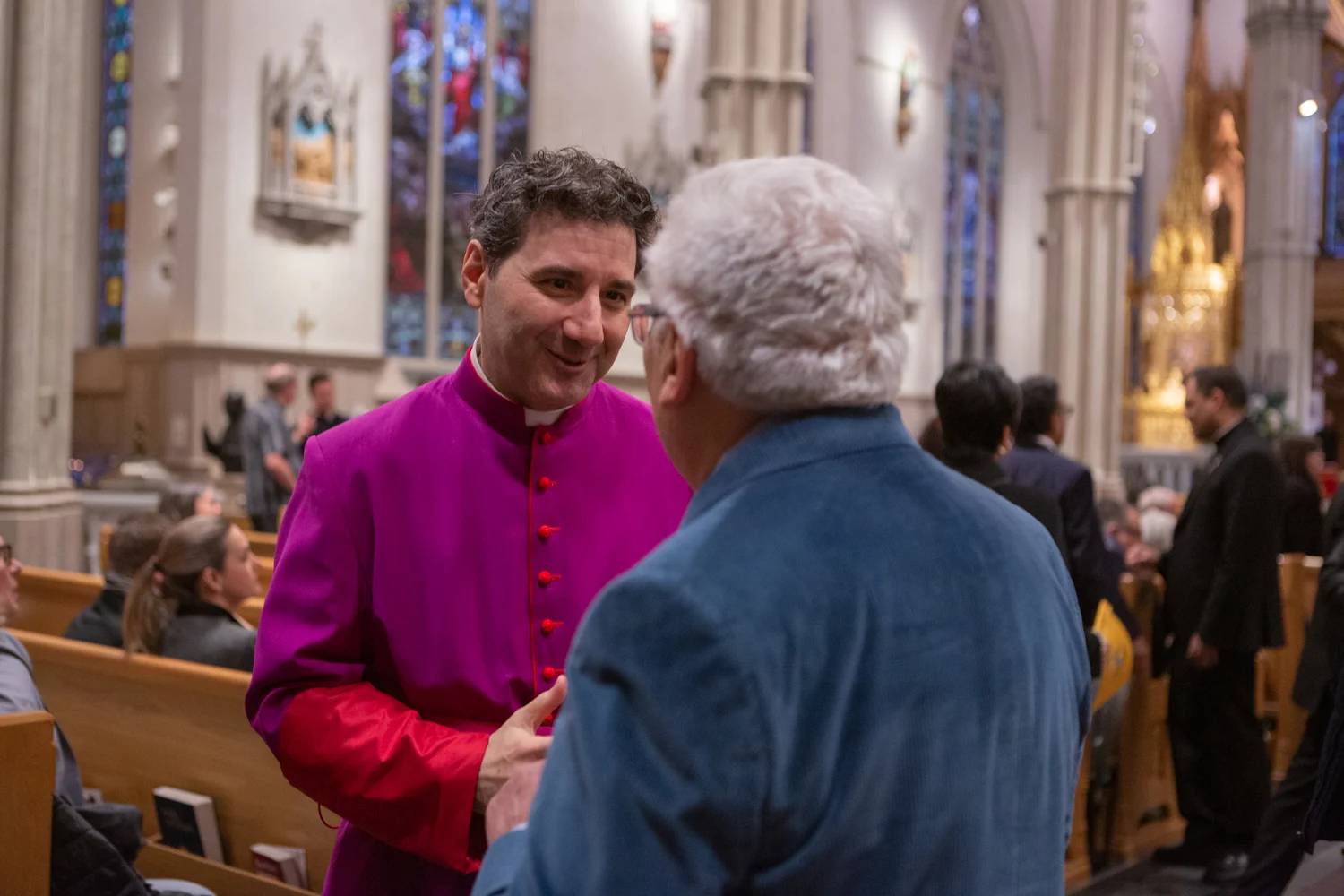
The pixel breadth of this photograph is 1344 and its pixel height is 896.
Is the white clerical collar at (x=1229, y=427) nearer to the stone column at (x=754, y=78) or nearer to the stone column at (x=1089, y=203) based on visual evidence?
the stone column at (x=754, y=78)

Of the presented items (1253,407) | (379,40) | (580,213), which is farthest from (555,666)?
(1253,407)

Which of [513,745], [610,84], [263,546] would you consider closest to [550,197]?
[513,745]

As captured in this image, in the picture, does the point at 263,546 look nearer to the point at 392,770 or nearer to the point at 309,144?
the point at 392,770

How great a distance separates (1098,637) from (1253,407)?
13860 millimetres

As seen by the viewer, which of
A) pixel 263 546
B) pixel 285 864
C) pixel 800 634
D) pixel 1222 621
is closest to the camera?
pixel 800 634

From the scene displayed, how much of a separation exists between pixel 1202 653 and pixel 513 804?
408cm

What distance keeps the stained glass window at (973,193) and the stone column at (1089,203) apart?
4970mm

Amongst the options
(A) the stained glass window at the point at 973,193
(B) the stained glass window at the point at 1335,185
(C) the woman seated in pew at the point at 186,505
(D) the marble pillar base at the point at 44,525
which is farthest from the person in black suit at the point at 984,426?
(B) the stained glass window at the point at 1335,185

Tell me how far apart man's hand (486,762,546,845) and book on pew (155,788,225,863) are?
6.97ft

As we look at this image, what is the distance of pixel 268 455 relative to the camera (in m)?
7.96

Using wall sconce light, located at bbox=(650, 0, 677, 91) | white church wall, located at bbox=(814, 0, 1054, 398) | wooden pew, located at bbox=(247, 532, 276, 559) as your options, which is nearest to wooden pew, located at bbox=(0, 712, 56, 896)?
wooden pew, located at bbox=(247, 532, 276, 559)

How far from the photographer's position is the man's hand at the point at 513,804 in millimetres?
1345

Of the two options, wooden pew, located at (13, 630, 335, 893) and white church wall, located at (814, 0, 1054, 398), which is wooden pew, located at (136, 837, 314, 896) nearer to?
wooden pew, located at (13, 630, 335, 893)

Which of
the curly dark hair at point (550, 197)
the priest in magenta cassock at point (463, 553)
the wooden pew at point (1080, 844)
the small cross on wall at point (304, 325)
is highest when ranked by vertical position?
the small cross on wall at point (304, 325)
